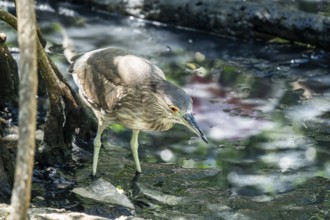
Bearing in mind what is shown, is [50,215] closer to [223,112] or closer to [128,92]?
[128,92]

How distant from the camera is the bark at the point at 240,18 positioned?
32.6 feet

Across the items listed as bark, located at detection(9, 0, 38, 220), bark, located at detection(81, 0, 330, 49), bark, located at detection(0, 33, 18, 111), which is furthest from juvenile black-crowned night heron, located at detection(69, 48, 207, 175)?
bark, located at detection(81, 0, 330, 49)

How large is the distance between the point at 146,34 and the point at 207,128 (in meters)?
3.38

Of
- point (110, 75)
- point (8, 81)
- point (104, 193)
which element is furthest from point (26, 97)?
point (8, 81)

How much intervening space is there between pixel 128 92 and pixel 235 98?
92.8 inches

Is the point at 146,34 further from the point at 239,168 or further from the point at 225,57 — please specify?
the point at 239,168

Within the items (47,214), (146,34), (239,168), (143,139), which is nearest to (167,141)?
(143,139)

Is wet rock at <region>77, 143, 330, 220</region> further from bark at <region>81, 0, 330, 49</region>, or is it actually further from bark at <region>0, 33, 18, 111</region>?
bark at <region>81, 0, 330, 49</region>

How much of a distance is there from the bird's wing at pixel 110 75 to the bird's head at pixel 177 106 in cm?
26

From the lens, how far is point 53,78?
21.6 feet

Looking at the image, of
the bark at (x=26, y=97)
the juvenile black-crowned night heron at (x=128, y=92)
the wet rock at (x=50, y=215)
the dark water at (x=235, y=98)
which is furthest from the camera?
the dark water at (x=235, y=98)

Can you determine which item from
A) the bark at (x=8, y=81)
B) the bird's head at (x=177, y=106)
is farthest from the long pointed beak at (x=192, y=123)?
the bark at (x=8, y=81)

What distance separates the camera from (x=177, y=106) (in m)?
5.97

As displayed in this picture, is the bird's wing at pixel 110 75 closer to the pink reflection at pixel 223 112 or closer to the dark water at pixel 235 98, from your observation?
the dark water at pixel 235 98
